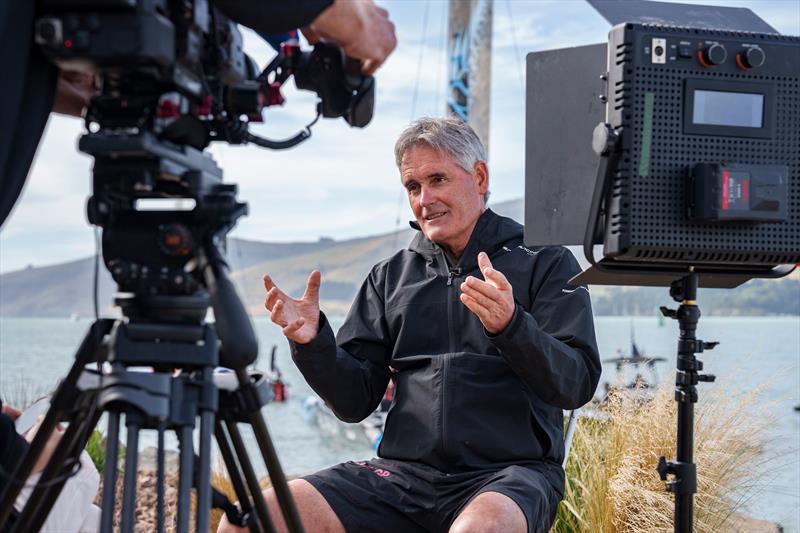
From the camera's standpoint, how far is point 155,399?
51.5 inches

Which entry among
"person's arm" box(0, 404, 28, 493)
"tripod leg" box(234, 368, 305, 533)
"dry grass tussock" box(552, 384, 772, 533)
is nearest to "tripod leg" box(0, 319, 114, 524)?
"tripod leg" box(234, 368, 305, 533)

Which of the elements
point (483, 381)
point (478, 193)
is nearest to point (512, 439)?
point (483, 381)

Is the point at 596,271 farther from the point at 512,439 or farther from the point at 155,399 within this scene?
the point at 155,399

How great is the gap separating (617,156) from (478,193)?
835 millimetres

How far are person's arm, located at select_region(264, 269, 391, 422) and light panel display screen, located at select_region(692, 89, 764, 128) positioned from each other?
1002mm

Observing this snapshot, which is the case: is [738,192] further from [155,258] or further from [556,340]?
[155,258]

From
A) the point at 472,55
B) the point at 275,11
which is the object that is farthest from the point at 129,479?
the point at 472,55

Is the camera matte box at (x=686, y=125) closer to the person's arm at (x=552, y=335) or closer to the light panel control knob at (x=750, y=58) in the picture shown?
the light panel control knob at (x=750, y=58)

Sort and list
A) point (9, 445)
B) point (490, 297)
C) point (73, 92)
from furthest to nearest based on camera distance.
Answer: point (490, 297) < point (9, 445) < point (73, 92)

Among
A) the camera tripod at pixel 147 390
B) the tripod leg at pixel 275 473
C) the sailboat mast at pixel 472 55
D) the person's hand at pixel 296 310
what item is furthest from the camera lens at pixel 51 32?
the sailboat mast at pixel 472 55

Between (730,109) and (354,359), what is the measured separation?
1211 millimetres

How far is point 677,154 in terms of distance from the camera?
1.81 meters

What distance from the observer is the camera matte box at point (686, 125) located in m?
1.78

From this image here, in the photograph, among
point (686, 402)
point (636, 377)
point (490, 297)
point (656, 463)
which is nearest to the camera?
point (686, 402)
